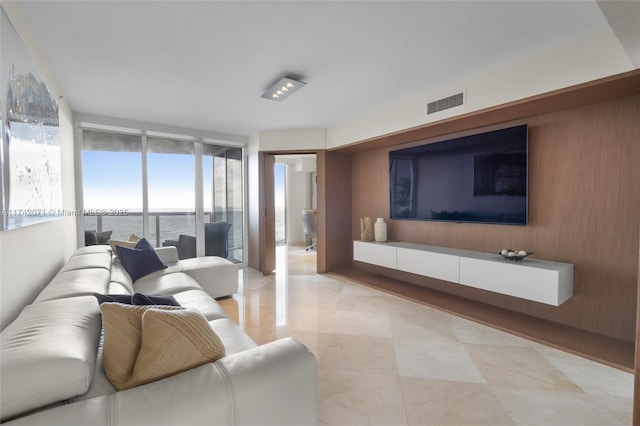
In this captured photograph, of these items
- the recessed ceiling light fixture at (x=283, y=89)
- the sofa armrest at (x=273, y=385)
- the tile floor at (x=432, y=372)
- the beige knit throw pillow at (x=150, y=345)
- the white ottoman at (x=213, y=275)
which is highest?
the recessed ceiling light fixture at (x=283, y=89)

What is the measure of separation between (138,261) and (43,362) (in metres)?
2.44

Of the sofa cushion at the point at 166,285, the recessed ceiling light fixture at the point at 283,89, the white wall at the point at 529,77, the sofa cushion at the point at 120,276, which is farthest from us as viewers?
the recessed ceiling light fixture at the point at 283,89

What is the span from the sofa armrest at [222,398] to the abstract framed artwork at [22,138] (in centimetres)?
102

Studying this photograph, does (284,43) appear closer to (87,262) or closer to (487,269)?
(87,262)

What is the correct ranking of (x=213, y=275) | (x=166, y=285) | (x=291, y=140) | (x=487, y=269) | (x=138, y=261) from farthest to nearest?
(x=291, y=140) < (x=213, y=275) < (x=138, y=261) < (x=487, y=269) < (x=166, y=285)

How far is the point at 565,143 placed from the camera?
2584 millimetres

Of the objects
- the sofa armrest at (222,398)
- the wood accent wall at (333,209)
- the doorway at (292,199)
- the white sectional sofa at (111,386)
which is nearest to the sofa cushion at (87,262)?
the white sectional sofa at (111,386)

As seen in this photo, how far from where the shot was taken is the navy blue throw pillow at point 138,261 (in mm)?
2943

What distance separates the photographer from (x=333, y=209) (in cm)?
464

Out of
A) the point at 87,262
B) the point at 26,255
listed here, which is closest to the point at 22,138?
the point at 26,255

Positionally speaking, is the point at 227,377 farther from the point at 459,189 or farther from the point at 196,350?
the point at 459,189

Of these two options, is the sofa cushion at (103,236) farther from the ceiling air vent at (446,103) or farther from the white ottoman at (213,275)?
the ceiling air vent at (446,103)

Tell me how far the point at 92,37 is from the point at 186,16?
795 mm

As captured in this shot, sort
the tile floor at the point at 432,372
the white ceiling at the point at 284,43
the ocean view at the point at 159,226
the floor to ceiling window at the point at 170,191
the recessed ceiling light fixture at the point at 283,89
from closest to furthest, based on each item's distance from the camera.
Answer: the tile floor at the point at 432,372 < the white ceiling at the point at 284,43 < the recessed ceiling light fixture at the point at 283,89 < the ocean view at the point at 159,226 < the floor to ceiling window at the point at 170,191
